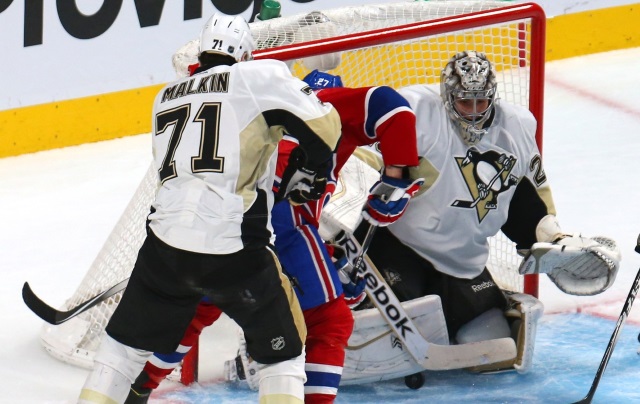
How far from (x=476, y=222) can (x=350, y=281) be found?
41 cm

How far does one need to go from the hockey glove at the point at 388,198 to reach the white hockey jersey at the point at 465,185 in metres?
0.24

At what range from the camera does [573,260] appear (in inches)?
141

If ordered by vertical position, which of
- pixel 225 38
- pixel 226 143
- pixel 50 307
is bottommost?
pixel 50 307

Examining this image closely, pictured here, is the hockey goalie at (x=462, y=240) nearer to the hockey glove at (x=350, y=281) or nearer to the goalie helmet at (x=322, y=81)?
the hockey glove at (x=350, y=281)

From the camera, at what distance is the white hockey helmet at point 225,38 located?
119 inches

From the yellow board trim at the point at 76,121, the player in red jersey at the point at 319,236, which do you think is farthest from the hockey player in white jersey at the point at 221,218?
the yellow board trim at the point at 76,121

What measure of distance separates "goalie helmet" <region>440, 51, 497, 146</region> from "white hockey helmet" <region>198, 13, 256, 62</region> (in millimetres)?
684

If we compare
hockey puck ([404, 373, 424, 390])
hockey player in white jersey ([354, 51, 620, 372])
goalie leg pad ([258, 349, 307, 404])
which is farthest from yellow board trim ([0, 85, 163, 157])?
goalie leg pad ([258, 349, 307, 404])

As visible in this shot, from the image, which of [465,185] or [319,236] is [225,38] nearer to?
[319,236]

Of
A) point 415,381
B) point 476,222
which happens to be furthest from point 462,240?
point 415,381

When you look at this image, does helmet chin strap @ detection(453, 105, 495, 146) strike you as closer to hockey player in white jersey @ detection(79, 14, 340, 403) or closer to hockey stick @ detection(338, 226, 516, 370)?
hockey stick @ detection(338, 226, 516, 370)

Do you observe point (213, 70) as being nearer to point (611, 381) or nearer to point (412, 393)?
point (412, 393)

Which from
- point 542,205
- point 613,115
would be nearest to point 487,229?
point 542,205

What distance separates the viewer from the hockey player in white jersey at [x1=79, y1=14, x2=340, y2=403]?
2.90 m
